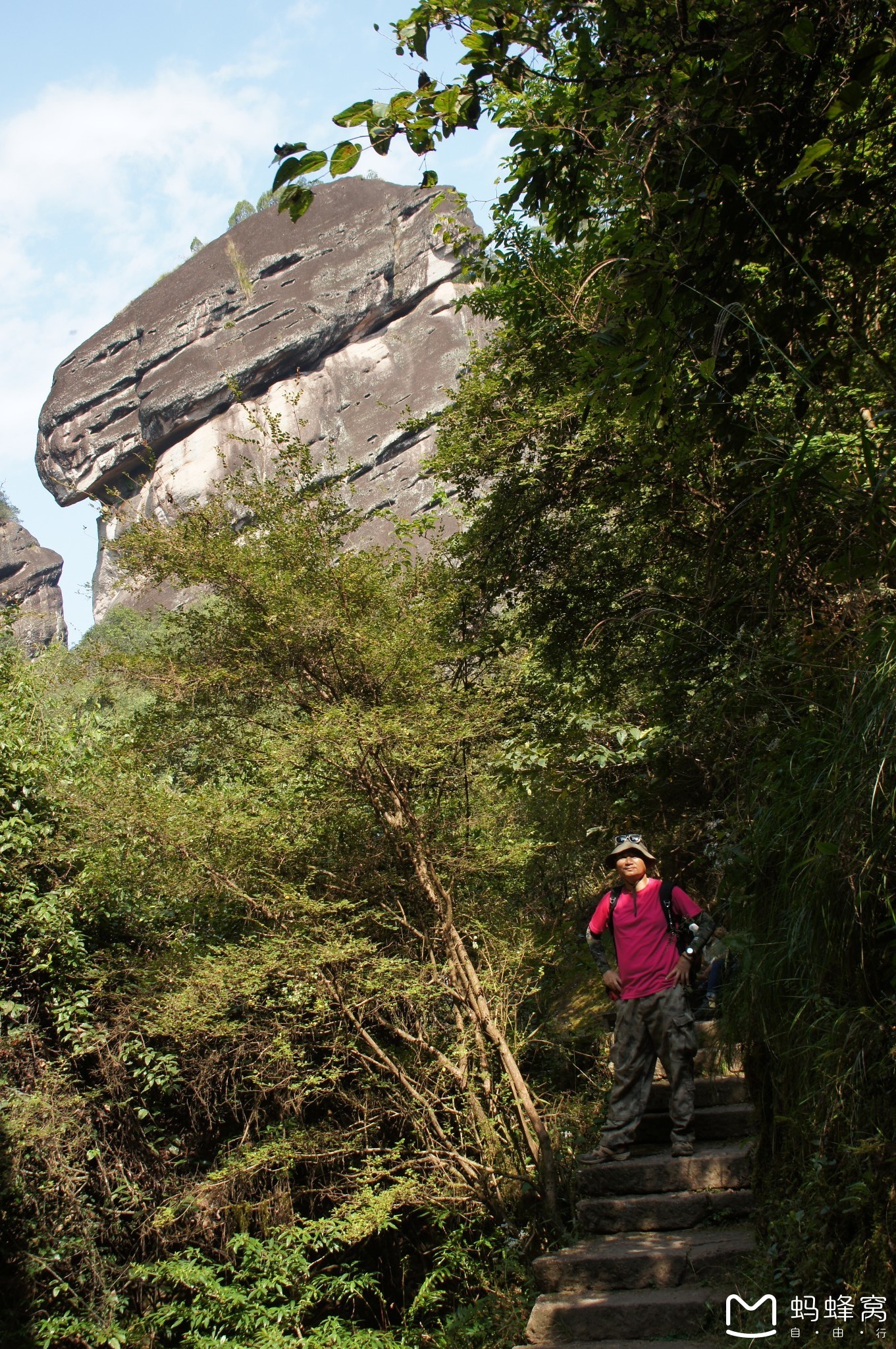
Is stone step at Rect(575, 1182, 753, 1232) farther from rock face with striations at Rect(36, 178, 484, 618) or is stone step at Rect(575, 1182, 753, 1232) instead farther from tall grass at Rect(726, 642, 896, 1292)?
rock face with striations at Rect(36, 178, 484, 618)

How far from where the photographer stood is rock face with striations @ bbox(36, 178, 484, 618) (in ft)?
175

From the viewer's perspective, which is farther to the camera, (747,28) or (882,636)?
(747,28)

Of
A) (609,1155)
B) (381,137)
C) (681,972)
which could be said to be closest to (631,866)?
(681,972)

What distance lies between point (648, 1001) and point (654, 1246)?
37.6 inches

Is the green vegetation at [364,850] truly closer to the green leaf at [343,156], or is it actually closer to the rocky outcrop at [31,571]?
the green leaf at [343,156]

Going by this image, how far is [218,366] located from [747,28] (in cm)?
5830

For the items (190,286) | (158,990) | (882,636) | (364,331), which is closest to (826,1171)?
(882,636)

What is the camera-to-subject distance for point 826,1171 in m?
2.38

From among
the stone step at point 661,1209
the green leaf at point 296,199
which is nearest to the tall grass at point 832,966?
the stone step at point 661,1209

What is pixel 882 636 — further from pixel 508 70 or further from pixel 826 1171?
pixel 508 70

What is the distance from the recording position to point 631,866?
4.32 metres

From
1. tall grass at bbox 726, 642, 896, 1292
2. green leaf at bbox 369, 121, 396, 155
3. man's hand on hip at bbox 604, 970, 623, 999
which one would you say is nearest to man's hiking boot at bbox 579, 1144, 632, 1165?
man's hand on hip at bbox 604, 970, 623, 999

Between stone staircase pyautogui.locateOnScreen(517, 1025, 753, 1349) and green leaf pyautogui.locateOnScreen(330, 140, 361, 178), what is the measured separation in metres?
3.39

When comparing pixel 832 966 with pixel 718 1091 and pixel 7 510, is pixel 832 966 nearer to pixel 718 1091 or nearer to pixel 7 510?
pixel 718 1091
